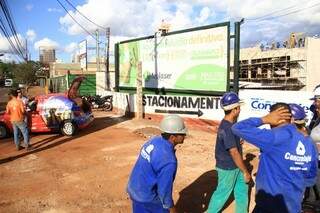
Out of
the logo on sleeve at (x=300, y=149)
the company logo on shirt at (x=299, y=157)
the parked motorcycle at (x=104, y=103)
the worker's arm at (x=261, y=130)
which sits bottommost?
the parked motorcycle at (x=104, y=103)

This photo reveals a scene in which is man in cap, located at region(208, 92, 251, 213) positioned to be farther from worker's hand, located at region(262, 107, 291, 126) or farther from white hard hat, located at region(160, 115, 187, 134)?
white hard hat, located at region(160, 115, 187, 134)

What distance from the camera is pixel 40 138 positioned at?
1453 centimetres

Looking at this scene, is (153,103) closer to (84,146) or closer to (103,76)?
(84,146)

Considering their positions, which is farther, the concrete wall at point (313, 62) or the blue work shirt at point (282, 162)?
the concrete wall at point (313, 62)

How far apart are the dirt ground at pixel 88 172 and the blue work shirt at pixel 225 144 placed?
1.59 meters

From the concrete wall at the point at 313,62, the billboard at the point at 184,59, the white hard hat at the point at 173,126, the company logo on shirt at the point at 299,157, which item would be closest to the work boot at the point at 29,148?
the billboard at the point at 184,59

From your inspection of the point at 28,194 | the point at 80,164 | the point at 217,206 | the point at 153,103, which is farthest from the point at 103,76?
the point at 217,206

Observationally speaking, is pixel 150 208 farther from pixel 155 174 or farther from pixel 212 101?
pixel 212 101

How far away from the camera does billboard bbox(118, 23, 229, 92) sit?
16156 mm

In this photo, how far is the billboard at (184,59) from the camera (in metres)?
16.2

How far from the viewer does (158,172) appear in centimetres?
383

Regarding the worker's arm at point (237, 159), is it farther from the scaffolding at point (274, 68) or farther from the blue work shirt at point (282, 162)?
the scaffolding at point (274, 68)

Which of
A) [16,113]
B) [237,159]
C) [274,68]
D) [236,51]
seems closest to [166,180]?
[237,159]

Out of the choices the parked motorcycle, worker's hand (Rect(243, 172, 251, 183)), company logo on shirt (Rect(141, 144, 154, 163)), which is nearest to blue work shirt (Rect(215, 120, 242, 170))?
worker's hand (Rect(243, 172, 251, 183))
